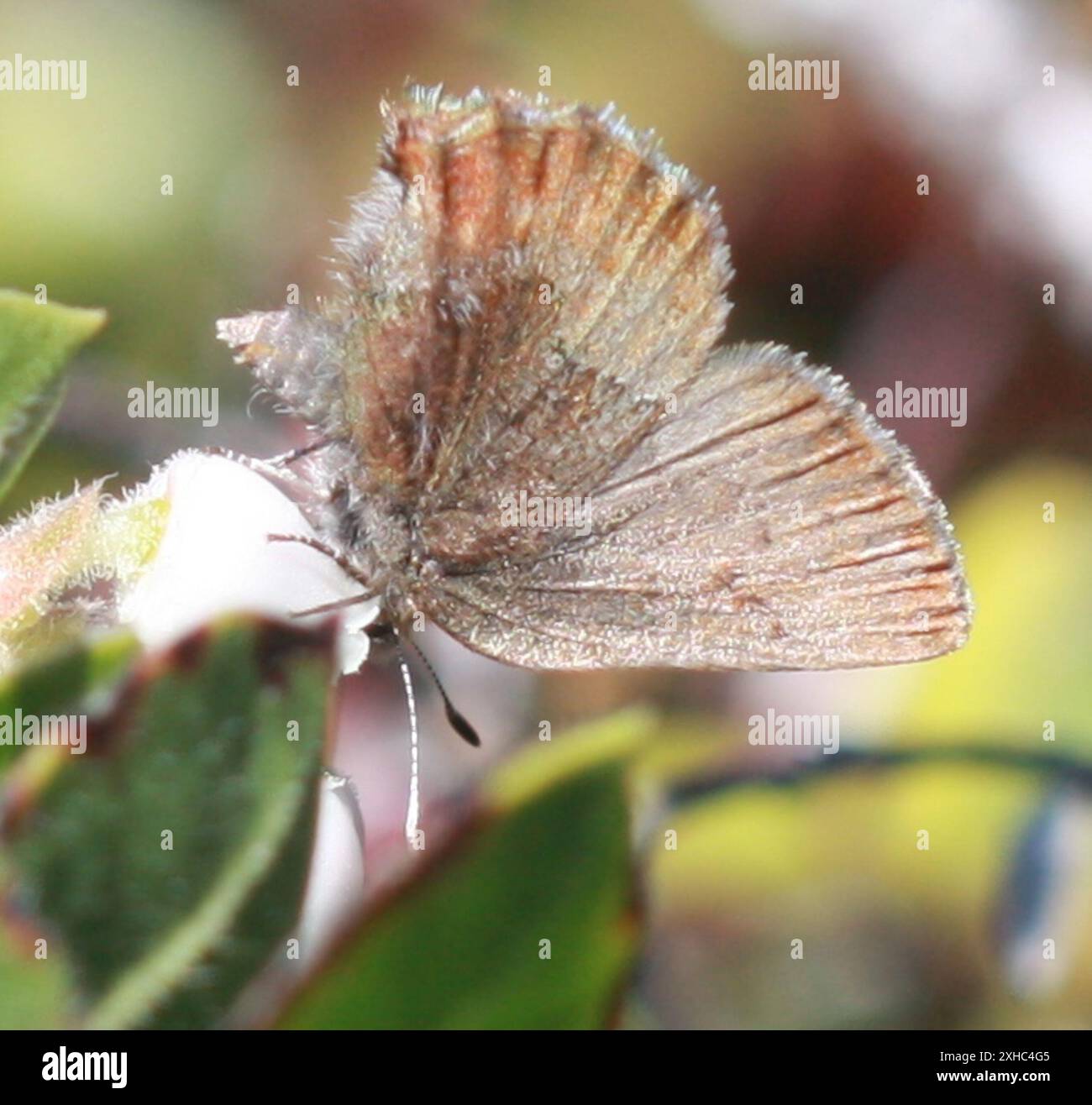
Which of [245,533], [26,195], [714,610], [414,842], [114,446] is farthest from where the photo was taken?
[26,195]

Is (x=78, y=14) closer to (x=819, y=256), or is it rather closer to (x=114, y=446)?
(x=114, y=446)

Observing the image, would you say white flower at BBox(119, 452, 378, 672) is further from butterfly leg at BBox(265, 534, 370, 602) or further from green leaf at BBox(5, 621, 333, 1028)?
green leaf at BBox(5, 621, 333, 1028)

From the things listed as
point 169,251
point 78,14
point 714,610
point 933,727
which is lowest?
point 933,727

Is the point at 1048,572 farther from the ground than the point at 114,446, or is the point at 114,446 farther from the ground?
the point at 114,446

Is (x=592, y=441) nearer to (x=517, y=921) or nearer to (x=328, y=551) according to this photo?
(x=328, y=551)

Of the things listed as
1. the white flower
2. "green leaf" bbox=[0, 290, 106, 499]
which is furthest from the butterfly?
"green leaf" bbox=[0, 290, 106, 499]

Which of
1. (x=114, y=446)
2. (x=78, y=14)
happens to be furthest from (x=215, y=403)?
(x=78, y=14)

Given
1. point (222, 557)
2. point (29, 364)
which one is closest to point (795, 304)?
point (222, 557)

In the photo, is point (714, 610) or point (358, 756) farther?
point (358, 756)
